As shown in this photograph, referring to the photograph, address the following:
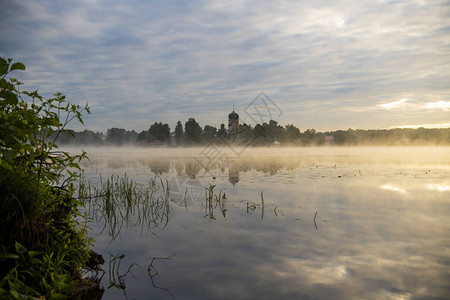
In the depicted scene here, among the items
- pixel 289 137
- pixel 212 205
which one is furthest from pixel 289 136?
pixel 212 205

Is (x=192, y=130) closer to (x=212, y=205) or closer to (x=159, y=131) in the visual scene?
(x=159, y=131)

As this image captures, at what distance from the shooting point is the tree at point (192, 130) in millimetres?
131250

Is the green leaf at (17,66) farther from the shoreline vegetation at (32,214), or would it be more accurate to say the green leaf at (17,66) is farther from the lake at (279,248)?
the lake at (279,248)

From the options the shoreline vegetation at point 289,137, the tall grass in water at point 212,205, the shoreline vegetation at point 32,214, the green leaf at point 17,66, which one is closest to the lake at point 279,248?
the tall grass in water at point 212,205

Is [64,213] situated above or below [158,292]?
above

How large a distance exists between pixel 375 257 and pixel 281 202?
19.9 feet

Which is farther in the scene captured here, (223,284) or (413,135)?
(413,135)

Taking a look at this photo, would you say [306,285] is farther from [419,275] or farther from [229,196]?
[229,196]

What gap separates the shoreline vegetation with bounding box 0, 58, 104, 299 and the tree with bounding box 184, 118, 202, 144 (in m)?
127

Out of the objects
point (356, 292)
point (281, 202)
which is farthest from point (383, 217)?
point (356, 292)

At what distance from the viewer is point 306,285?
5438 mm

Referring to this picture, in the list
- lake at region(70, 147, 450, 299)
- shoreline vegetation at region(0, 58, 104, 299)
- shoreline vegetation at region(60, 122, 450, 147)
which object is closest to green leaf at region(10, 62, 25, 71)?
shoreline vegetation at region(0, 58, 104, 299)

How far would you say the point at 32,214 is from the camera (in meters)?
4.16

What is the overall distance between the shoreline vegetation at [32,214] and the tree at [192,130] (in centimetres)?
12684
